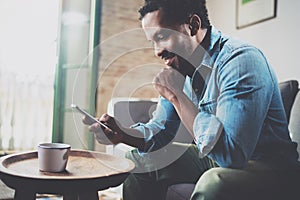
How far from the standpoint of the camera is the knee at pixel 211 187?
0.83m

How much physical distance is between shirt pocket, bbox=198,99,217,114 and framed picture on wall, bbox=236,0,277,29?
5.03ft

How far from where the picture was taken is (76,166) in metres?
1.14

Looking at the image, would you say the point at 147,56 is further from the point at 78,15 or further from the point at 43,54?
the point at 43,54

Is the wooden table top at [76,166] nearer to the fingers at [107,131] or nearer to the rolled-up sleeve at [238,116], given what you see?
the fingers at [107,131]

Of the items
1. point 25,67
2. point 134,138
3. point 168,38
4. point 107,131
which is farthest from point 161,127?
point 25,67

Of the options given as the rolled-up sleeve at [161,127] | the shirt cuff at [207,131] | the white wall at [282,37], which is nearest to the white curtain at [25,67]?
the white wall at [282,37]

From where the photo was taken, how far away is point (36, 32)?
3.41m

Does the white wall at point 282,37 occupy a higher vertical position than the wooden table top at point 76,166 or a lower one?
higher

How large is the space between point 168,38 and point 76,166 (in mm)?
531

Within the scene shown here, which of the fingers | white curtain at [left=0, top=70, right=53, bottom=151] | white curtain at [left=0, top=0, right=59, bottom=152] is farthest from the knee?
white curtain at [left=0, top=70, right=53, bottom=151]

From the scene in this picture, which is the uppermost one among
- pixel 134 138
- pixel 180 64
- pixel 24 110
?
pixel 180 64

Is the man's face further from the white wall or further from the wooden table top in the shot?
the white wall

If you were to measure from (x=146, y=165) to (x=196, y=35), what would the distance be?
517 mm

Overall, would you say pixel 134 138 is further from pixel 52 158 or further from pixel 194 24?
pixel 194 24
